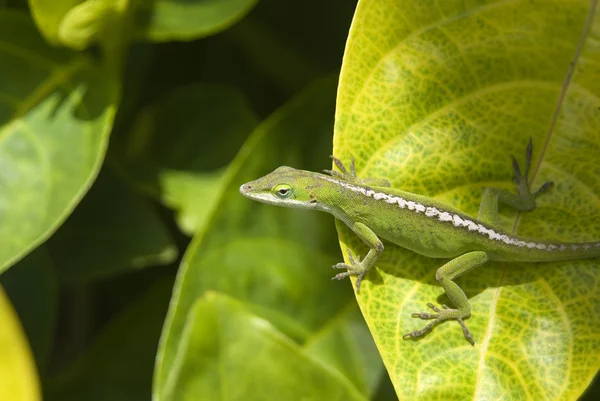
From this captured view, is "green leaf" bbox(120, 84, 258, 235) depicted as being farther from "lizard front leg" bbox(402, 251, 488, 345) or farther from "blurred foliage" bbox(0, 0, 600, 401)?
"lizard front leg" bbox(402, 251, 488, 345)

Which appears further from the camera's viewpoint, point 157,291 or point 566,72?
point 157,291

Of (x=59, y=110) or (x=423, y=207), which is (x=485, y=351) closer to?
(x=423, y=207)

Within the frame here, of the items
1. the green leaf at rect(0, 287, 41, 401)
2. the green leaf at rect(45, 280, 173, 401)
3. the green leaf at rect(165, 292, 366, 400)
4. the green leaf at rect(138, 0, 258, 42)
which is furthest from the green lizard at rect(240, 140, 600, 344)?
the green leaf at rect(0, 287, 41, 401)

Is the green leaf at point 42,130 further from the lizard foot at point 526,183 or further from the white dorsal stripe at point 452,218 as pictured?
the lizard foot at point 526,183

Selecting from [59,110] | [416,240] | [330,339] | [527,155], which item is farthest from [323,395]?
[59,110]

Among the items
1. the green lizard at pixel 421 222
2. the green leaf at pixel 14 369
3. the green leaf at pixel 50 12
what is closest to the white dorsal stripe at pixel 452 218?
the green lizard at pixel 421 222

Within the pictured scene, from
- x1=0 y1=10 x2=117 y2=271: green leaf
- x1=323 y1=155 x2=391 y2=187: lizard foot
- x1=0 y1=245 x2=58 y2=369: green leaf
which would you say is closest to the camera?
x1=323 y1=155 x2=391 y2=187: lizard foot

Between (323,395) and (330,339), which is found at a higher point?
(323,395)
